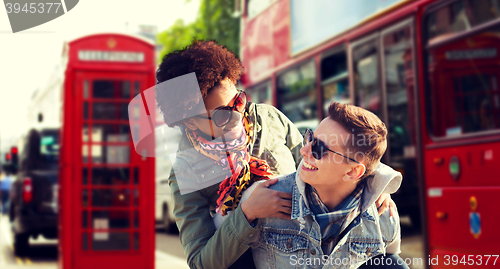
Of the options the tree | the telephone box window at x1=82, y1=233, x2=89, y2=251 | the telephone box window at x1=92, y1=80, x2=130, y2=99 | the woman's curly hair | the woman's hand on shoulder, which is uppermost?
the tree

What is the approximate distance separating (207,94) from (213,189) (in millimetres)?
326

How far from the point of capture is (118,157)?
5.70 metres

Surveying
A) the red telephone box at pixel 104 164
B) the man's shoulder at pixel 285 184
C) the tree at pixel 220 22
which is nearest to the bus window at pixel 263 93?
the red telephone box at pixel 104 164

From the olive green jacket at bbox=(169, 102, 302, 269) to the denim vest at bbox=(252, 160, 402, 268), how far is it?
9 cm

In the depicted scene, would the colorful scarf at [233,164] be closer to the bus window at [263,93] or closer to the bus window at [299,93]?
the bus window at [299,93]

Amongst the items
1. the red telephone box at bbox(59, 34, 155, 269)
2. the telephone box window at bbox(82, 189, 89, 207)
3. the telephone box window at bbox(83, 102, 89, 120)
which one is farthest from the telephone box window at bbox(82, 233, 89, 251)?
the telephone box window at bbox(83, 102, 89, 120)

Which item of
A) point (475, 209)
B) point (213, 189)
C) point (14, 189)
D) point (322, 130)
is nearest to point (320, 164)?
point (322, 130)

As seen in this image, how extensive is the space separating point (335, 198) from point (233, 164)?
365mm

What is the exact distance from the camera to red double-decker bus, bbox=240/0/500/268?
3.33 metres

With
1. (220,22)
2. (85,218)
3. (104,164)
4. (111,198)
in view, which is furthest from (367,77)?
(220,22)

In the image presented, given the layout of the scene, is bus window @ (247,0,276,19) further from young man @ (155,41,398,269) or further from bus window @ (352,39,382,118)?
young man @ (155,41,398,269)

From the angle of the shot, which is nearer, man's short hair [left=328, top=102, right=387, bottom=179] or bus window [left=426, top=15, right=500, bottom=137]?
man's short hair [left=328, top=102, right=387, bottom=179]

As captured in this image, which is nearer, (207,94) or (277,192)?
(277,192)

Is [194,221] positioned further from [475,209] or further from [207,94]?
[475,209]
